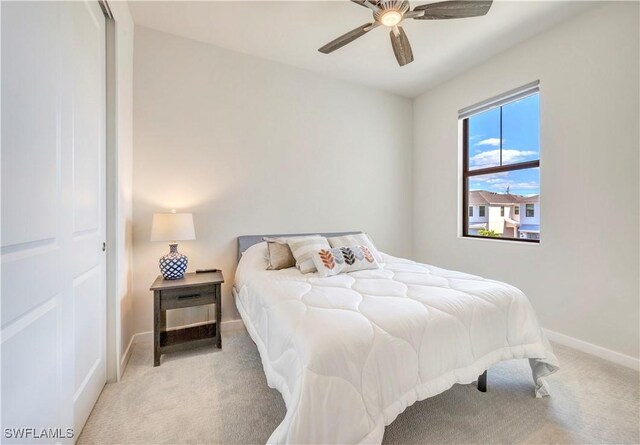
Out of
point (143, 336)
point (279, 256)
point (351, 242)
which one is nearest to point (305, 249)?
point (279, 256)

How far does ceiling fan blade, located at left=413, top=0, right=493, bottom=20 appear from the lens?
162 cm

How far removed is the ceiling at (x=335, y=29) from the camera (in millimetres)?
2158

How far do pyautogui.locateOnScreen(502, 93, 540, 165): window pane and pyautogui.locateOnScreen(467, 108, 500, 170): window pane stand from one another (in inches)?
3.2

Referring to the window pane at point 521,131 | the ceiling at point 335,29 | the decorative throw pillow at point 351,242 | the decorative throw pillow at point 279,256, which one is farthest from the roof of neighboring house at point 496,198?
the decorative throw pillow at point 279,256

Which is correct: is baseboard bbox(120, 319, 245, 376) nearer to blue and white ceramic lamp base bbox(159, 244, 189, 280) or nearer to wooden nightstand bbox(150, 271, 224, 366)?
wooden nightstand bbox(150, 271, 224, 366)

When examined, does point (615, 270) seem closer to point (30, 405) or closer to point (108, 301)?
point (30, 405)

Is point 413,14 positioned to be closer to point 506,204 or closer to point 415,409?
point 506,204

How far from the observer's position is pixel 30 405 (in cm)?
82

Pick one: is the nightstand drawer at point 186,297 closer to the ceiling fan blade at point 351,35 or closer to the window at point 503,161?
the ceiling fan blade at point 351,35

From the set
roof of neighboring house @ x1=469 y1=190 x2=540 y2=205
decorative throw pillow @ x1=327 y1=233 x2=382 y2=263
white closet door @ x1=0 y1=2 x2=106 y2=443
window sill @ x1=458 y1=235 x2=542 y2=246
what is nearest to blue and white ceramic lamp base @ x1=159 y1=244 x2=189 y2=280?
white closet door @ x1=0 y1=2 x2=106 y2=443

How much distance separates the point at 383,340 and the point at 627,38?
9.55ft

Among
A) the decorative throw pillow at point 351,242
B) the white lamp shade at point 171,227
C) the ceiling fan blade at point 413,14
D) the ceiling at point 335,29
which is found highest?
the ceiling at point 335,29

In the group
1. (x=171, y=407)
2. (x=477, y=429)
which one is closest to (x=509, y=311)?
(x=477, y=429)

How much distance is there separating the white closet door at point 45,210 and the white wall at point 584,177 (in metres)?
3.41
